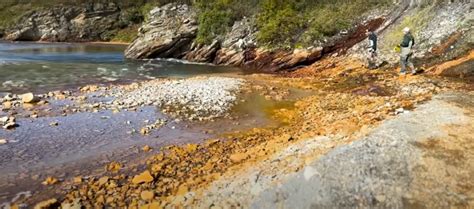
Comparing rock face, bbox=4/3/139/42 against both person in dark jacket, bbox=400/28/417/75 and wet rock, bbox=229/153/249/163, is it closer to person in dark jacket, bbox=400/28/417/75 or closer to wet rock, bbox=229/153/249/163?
person in dark jacket, bbox=400/28/417/75

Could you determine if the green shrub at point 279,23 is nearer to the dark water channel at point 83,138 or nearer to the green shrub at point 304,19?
the green shrub at point 304,19

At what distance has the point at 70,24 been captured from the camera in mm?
88000

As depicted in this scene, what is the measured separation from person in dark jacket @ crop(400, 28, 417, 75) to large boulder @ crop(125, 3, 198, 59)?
27.1 m

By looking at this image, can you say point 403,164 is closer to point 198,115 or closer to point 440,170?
point 440,170

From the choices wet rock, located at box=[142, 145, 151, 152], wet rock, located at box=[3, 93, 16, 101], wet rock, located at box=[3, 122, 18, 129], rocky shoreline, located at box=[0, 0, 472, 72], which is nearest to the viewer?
wet rock, located at box=[142, 145, 151, 152]

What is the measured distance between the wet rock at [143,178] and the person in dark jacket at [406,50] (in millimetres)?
14348

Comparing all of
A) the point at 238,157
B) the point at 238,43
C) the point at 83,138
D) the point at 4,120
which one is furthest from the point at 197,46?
the point at 238,157

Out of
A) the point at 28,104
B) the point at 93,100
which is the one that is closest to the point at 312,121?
the point at 93,100

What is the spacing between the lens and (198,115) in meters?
18.2

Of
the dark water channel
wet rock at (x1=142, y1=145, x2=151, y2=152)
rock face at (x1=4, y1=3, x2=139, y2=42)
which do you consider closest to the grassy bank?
the dark water channel

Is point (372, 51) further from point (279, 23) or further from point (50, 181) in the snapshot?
point (50, 181)

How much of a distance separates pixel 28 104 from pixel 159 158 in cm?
1116

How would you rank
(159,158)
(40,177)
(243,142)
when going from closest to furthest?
(40,177), (159,158), (243,142)

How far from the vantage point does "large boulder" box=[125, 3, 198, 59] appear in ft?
148
